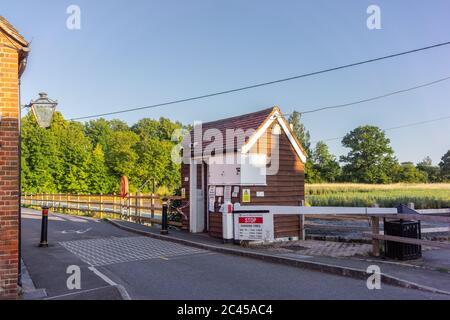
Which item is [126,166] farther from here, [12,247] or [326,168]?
[12,247]

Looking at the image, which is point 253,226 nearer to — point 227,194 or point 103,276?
point 227,194

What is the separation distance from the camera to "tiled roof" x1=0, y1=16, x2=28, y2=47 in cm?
696

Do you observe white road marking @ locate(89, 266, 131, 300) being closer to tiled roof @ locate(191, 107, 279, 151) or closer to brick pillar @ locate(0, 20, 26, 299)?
brick pillar @ locate(0, 20, 26, 299)

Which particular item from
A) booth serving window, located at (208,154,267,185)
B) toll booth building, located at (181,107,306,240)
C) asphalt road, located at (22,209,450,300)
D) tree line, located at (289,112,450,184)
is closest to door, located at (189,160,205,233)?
toll booth building, located at (181,107,306,240)

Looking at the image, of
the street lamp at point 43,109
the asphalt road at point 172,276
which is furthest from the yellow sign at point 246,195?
the street lamp at point 43,109

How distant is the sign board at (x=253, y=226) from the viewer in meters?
12.4

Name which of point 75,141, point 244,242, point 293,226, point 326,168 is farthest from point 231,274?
point 326,168

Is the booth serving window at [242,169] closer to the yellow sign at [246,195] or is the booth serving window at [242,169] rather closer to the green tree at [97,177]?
the yellow sign at [246,195]

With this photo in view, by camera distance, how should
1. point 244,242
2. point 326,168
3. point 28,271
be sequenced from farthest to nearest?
point 326,168 < point 244,242 < point 28,271

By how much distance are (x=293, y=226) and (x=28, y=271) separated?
8.06m

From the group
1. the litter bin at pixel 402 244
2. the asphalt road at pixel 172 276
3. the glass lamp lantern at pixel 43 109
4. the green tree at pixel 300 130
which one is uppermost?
the green tree at pixel 300 130

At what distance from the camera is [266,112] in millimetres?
14008

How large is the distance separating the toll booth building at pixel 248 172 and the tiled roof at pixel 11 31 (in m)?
7.17

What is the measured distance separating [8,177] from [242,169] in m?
7.42
